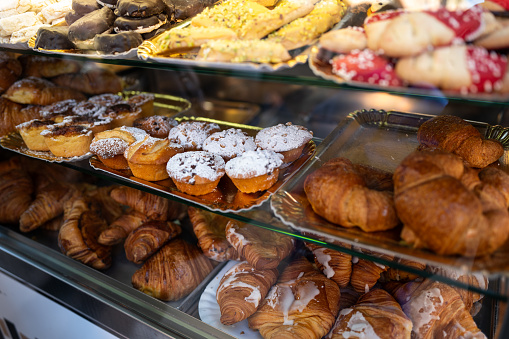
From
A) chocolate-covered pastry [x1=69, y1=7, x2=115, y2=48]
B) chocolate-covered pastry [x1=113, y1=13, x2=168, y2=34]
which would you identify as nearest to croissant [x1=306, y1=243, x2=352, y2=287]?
chocolate-covered pastry [x1=113, y1=13, x2=168, y2=34]

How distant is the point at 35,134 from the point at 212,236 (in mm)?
1155

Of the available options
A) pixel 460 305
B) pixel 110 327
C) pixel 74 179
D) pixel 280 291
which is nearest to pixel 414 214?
pixel 460 305

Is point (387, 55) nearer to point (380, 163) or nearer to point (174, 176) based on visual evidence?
point (380, 163)

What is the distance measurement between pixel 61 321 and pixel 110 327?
0.43 metres

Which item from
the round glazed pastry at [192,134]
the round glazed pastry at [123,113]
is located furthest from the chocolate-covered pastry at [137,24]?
the round glazed pastry at [123,113]

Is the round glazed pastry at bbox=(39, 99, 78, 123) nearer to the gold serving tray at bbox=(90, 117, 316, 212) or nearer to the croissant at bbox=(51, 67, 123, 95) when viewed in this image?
the croissant at bbox=(51, 67, 123, 95)

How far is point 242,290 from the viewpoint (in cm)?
159

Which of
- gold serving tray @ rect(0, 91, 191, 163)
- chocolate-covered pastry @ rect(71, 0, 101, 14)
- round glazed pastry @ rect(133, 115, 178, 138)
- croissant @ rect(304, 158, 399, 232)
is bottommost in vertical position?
gold serving tray @ rect(0, 91, 191, 163)

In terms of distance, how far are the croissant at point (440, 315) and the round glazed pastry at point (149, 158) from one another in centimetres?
122

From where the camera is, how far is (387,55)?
1.05 metres

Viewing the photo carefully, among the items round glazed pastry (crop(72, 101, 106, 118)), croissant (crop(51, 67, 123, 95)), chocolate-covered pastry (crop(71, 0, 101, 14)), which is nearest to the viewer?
chocolate-covered pastry (crop(71, 0, 101, 14))

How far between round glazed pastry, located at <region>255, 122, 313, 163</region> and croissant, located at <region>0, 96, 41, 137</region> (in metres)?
1.58

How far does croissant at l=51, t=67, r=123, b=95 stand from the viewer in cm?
263

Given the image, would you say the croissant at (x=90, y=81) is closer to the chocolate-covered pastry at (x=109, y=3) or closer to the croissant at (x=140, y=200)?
the chocolate-covered pastry at (x=109, y=3)
